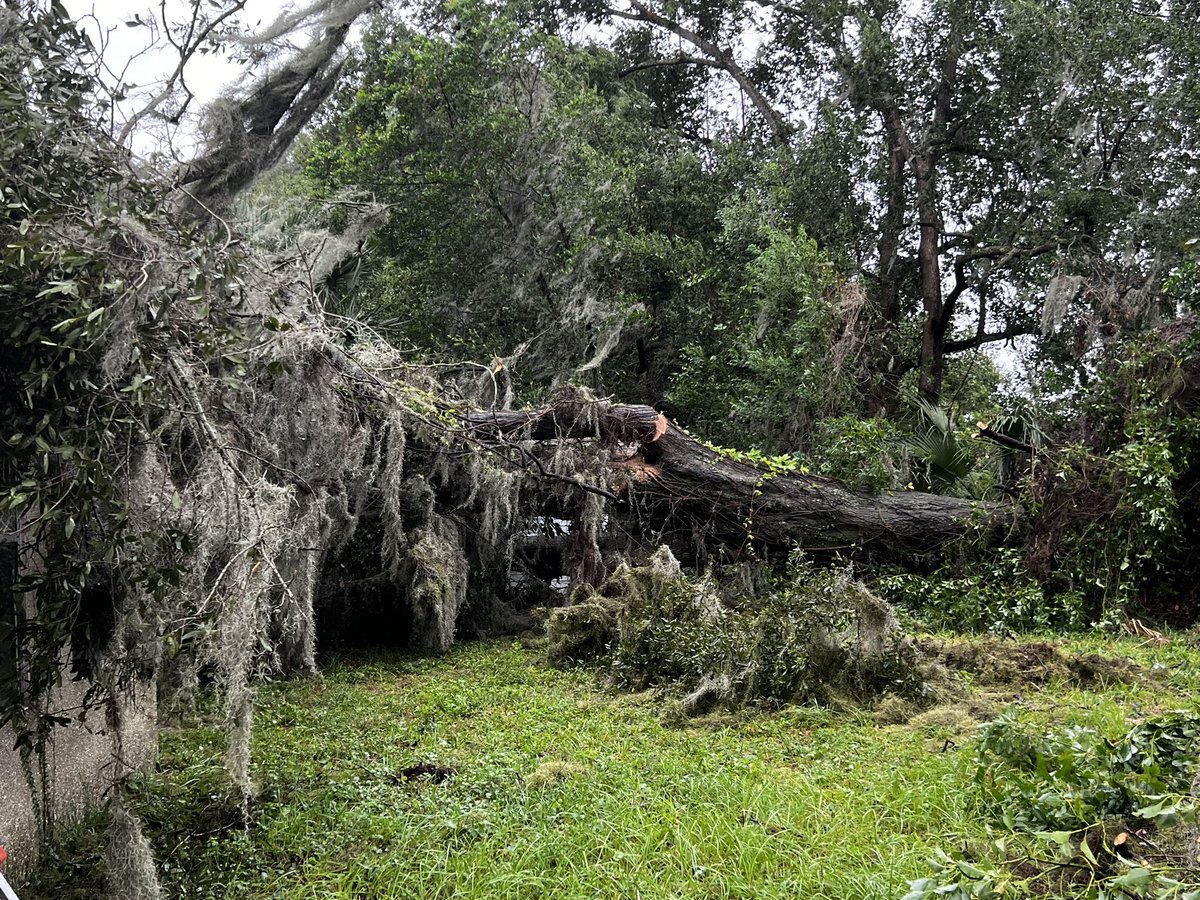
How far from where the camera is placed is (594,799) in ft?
11.9

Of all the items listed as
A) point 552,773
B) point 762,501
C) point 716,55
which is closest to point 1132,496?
point 762,501

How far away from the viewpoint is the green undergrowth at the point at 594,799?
9.91 feet

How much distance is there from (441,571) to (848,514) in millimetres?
3659

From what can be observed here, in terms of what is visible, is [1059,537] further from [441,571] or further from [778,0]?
[778,0]

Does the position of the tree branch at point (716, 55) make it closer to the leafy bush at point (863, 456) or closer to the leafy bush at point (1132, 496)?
the leafy bush at point (863, 456)

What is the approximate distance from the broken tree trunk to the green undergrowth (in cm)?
281

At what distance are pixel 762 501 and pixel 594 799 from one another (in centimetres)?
503

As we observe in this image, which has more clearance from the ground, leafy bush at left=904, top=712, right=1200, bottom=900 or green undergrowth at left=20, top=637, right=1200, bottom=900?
leafy bush at left=904, top=712, right=1200, bottom=900

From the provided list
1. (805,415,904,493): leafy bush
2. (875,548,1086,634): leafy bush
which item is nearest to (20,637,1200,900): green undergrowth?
(875,548,1086,634): leafy bush

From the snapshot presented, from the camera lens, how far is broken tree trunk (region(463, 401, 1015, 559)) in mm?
8297

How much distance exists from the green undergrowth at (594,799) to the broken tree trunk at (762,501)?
2.81 metres

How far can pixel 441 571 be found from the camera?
7.32 meters

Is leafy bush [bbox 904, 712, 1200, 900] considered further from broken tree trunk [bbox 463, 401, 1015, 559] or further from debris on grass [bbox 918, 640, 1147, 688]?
broken tree trunk [bbox 463, 401, 1015, 559]

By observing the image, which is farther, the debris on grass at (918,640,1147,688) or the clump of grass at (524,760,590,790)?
the debris on grass at (918,640,1147,688)
